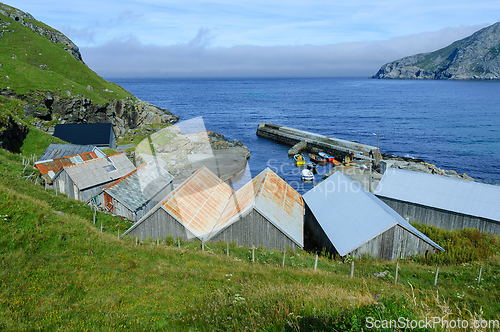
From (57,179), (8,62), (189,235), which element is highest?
(8,62)

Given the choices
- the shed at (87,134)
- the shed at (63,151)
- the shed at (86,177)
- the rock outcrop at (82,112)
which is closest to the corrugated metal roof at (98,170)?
the shed at (86,177)

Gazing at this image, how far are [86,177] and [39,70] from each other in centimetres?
6228

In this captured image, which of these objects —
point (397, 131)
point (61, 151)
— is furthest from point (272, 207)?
point (397, 131)

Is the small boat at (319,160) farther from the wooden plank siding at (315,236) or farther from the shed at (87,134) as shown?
the shed at (87,134)

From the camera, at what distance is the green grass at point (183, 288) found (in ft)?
24.1

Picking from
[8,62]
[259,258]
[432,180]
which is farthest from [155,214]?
[8,62]

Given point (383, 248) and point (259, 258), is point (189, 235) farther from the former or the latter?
point (383, 248)

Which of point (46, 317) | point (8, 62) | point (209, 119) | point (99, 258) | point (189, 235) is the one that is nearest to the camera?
point (46, 317)

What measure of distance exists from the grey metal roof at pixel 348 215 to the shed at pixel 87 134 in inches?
1598

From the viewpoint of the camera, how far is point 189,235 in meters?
21.0

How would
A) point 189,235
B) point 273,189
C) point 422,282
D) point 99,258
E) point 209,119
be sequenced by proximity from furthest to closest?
point 209,119 < point 273,189 < point 189,235 < point 422,282 < point 99,258

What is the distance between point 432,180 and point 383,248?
471 inches

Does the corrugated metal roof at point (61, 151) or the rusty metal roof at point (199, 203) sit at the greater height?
the corrugated metal roof at point (61, 151)

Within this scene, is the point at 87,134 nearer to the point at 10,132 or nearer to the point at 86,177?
the point at 10,132
